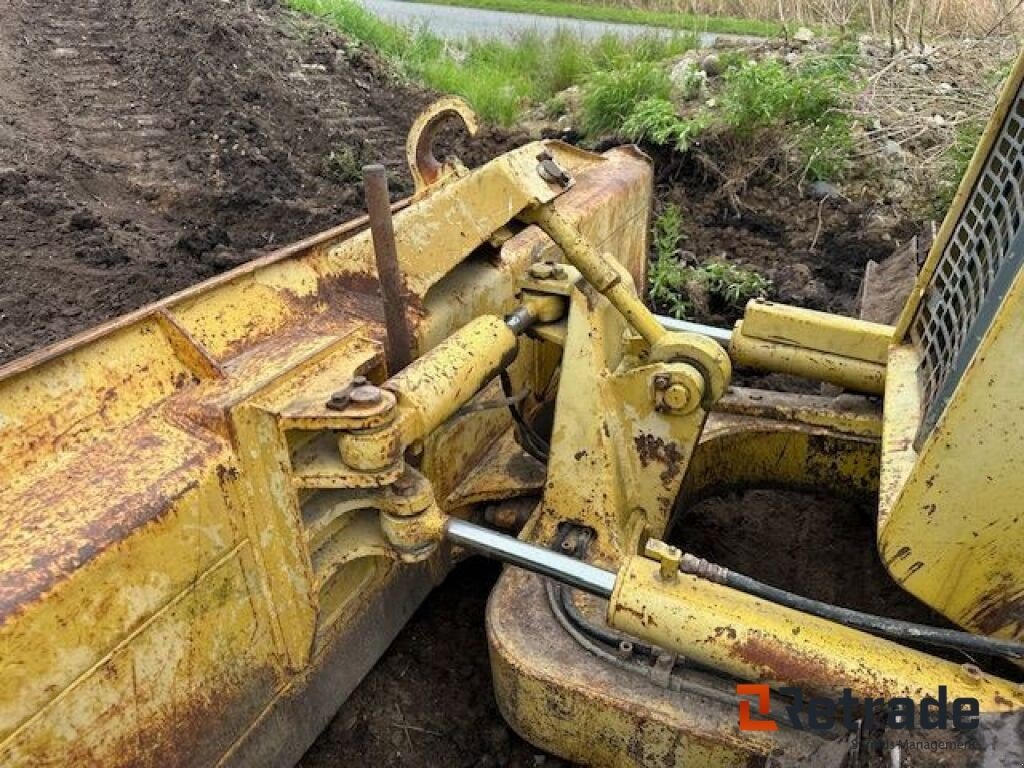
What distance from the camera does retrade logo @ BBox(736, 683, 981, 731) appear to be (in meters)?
1.64

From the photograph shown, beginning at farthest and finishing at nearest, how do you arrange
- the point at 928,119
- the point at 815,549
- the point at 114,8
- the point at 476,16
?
the point at 476,16 → the point at 114,8 → the point at 928,119 → the point at 815,549

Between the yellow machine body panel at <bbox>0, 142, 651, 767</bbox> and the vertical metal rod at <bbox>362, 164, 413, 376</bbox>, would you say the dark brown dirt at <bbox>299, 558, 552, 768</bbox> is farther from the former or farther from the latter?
the vertical metal rod at <bbox>362, 164, 413, 376</bbox>

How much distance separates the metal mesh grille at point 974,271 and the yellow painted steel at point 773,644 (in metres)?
0.49

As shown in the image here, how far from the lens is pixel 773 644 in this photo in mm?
1754

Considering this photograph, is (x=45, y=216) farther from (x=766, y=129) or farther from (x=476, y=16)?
(x=476, y=16)

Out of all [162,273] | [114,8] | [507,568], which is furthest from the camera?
[114,8]

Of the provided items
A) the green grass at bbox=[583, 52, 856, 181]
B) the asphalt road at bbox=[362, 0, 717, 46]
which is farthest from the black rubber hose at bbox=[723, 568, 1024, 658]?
the asphalt road at bbox=[362, 0, 717, 46]

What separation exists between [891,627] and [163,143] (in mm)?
6406

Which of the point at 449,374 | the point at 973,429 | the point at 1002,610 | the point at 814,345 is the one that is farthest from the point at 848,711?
the point at 814,345

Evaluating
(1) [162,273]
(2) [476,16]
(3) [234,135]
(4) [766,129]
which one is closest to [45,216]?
(1) [162,273]

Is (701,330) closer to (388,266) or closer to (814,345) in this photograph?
(814,345)

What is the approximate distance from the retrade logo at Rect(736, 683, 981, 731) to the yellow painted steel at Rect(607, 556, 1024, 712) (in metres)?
0.02

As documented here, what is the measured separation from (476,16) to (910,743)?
14.0m

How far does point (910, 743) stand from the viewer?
1.59 m
